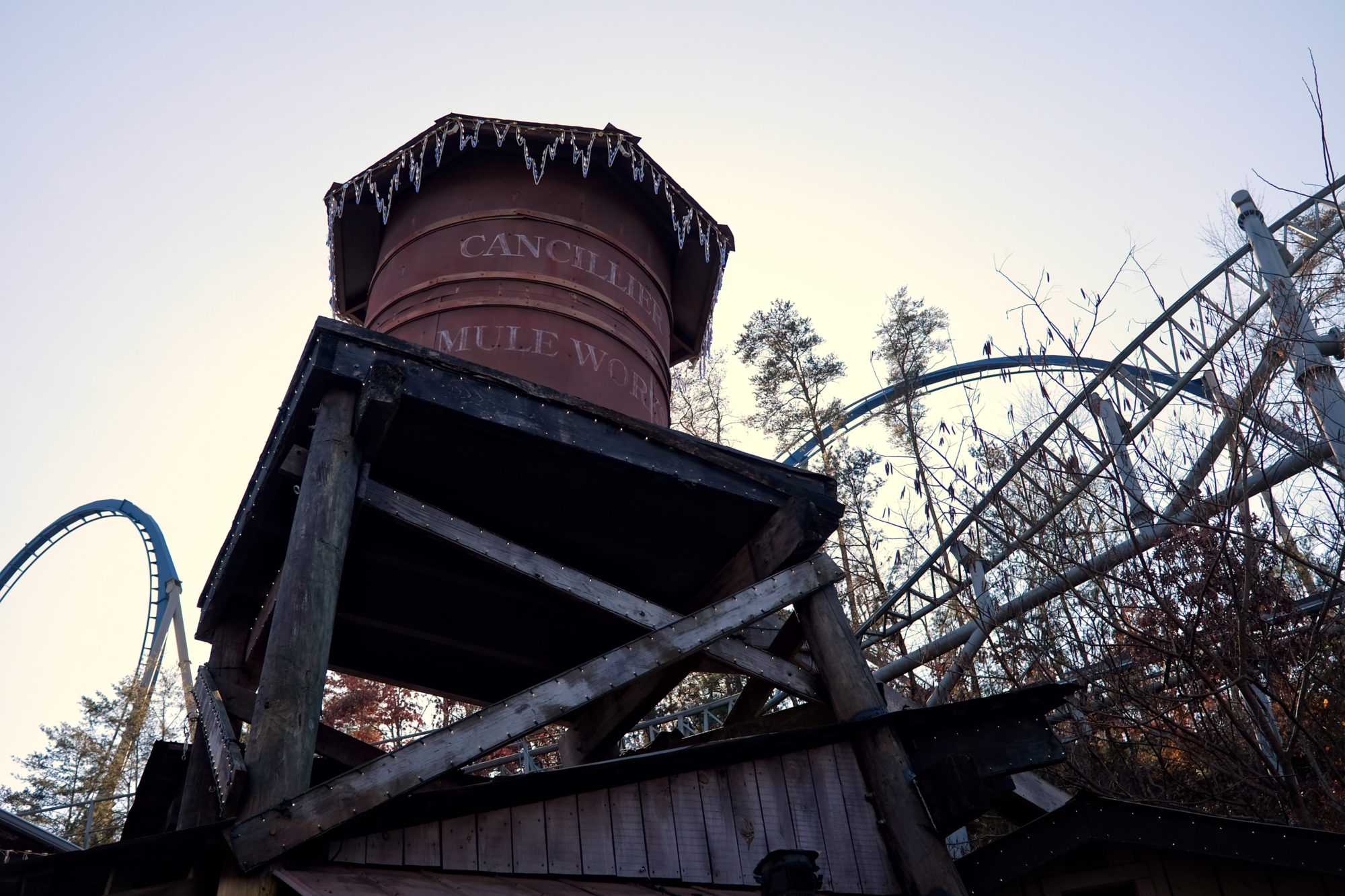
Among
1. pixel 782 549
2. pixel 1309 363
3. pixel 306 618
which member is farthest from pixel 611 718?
pixel 1309 363

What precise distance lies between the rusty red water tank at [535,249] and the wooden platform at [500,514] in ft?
2.38

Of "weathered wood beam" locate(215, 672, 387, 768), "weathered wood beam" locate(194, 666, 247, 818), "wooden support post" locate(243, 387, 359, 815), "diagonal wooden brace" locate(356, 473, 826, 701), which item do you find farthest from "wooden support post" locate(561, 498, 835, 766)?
"weathered wood beam" locate(194, 666, 247, 818)

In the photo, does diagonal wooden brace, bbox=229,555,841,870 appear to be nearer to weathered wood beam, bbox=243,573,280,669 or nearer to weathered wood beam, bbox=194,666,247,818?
weathered wood beam, bbox=194,666,247,818

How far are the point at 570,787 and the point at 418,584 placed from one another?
2.09 meters

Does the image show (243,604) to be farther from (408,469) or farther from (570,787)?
(570,787)

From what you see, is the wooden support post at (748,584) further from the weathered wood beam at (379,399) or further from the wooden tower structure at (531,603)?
the weathered wood beam at (379,399)

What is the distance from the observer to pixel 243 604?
5477mm

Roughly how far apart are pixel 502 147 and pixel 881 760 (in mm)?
4230

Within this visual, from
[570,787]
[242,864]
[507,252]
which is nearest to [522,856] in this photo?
[570,787]

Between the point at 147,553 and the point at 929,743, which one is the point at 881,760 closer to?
the point at 929,743

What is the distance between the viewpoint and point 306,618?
3.48 meters

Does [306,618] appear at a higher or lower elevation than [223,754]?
higher

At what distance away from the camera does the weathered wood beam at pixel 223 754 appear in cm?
306

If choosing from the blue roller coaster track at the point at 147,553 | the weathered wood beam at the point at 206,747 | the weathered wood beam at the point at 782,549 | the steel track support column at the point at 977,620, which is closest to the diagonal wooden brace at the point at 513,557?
the weathered wood beam at the point at 782,549
